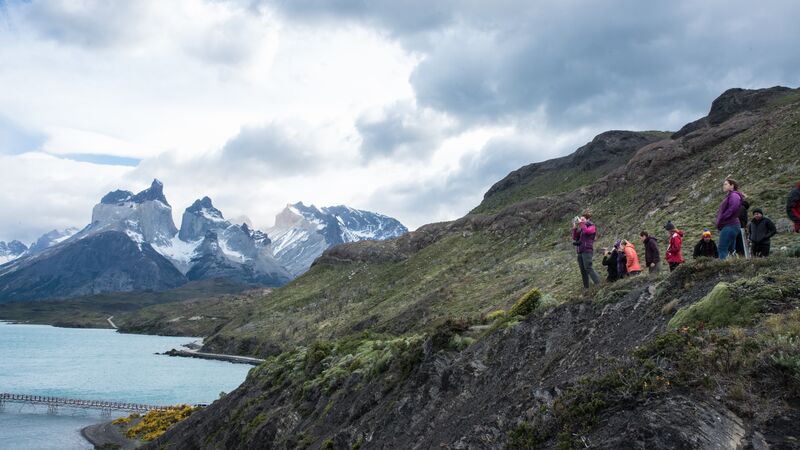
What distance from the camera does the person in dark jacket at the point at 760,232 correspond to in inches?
747

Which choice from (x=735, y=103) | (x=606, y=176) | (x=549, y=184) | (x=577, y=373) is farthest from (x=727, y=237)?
(x=549, y=184)

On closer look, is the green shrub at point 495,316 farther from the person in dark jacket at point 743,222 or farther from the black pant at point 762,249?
the black pant at point 762,249

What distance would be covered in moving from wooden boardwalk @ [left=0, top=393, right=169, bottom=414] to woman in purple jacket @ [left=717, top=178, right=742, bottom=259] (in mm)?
80972

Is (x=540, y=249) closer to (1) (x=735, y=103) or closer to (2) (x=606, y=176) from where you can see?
(2) (x=606, y=176)

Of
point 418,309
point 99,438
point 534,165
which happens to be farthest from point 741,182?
point 534,165

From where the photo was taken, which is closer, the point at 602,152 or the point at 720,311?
the point at 720,311

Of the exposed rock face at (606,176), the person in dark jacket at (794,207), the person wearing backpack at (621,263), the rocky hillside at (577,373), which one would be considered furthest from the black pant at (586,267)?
the exposed rock face at (606,176)

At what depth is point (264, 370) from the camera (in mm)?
36781

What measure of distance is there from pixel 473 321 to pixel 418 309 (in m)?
51.9

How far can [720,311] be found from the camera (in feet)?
36.1

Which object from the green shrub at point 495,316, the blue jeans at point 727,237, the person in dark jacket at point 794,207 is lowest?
the green shrub at point 495,316

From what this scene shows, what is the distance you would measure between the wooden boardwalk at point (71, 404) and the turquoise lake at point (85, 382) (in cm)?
111

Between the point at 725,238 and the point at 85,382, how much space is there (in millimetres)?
121076

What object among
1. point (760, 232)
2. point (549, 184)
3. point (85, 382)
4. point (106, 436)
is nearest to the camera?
point (760, 232)
